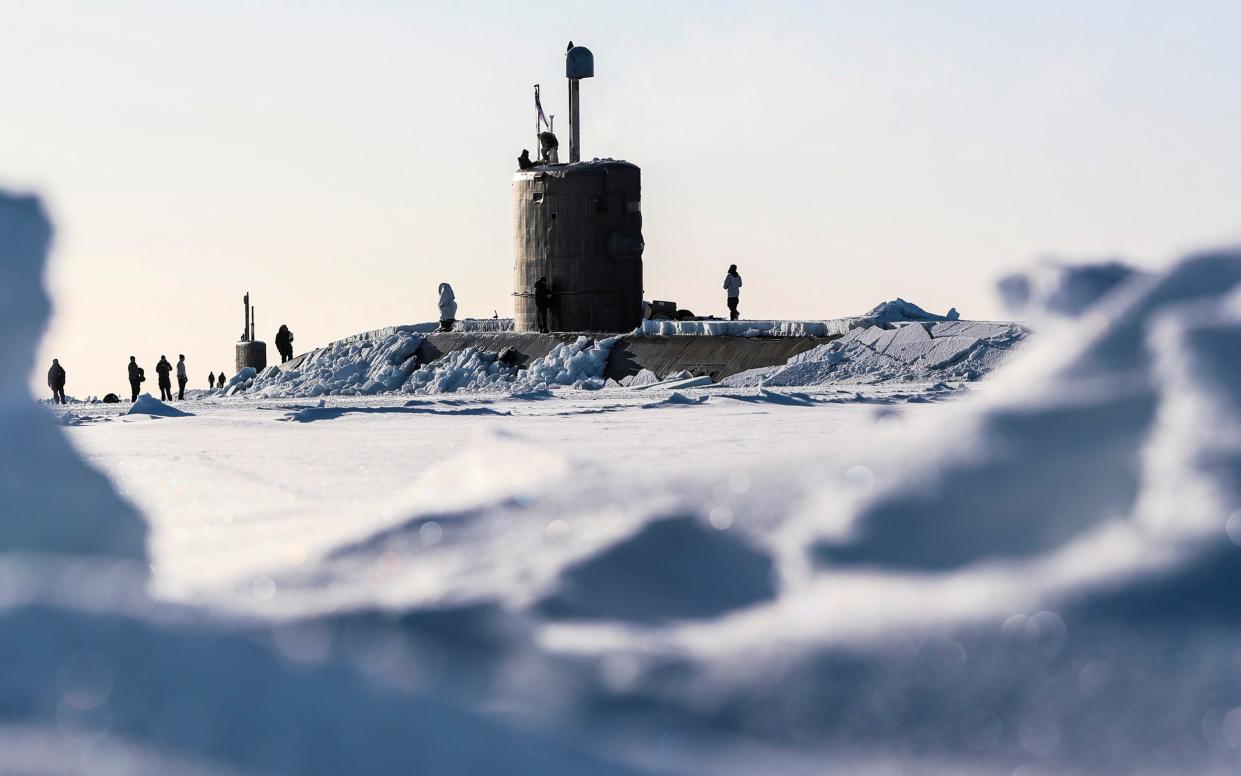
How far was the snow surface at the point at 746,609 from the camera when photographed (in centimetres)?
249

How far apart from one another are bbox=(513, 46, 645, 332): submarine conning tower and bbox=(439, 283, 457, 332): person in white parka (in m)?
3.38

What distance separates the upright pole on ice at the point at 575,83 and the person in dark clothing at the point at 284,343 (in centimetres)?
880

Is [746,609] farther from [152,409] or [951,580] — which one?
[152,409]

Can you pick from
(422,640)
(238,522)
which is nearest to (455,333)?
(238,522)

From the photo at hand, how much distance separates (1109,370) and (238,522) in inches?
110

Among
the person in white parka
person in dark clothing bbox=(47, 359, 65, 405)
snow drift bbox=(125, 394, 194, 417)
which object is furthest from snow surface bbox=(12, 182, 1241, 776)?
the person in white parka

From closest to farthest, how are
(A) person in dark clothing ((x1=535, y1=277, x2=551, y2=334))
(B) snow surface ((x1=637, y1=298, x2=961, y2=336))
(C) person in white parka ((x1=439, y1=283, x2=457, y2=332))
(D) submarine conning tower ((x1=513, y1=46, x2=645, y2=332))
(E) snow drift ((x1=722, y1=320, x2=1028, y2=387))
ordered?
(E) snow drift ((x1=722, y1=320, x2=1028, y2=387)) → (B) snow surface ((x1=637, y1=298, x2=961, y2=336)) → (D) submarine conning tower ((x1=513, y1=46, x2=645, y2=332)) → (A) person in dark clothing ((x1=535, y1=277, x2=551, y2=334)) → (C) person in white parka ((x1=439, y1=283, x2=457, y2=332))

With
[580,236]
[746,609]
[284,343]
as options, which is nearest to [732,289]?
[580,236]

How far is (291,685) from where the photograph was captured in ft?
8.80

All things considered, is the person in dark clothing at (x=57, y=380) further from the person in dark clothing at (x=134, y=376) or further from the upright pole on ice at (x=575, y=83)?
the upright pole on ice at (x=575, y=83)

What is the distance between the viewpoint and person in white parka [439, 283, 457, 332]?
31.8 metres

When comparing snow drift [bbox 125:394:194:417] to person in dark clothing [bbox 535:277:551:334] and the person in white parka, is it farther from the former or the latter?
the person in white parka

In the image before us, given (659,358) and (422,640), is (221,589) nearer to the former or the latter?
(422,640)

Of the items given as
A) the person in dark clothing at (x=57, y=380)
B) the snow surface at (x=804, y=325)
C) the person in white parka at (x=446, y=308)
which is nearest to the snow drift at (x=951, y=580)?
the snow surface at (x=804, y=325)
